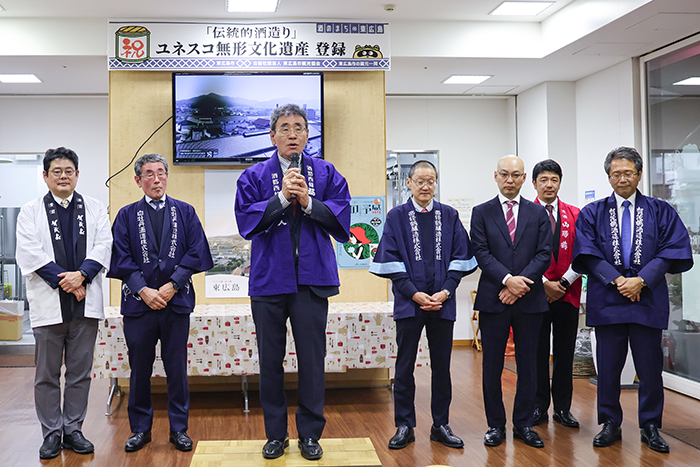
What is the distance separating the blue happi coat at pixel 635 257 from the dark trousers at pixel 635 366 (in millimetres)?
87

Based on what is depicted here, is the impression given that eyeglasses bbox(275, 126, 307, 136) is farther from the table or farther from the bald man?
the table

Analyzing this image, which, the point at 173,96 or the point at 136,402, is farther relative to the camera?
the point at 173,96

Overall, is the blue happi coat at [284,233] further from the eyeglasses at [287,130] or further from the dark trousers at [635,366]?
the dark trousers at [635,366]

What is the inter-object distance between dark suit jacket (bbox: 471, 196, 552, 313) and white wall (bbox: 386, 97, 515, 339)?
12.1 feet

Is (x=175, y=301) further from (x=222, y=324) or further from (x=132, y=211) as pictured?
(x=222, y=324)

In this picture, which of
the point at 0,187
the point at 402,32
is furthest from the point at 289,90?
the point at 0,187

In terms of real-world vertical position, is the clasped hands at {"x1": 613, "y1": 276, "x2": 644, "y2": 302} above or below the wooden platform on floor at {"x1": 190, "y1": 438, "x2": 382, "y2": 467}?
above

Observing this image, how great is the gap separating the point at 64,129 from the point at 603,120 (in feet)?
18.8

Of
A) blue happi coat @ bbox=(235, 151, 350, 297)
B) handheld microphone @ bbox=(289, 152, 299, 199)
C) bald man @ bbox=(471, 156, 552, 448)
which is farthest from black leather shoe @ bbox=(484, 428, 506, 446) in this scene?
handheld microphone @ bbox=(289, 152, 299, 199)

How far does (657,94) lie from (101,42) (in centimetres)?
479

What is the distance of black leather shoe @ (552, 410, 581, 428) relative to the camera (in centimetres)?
386

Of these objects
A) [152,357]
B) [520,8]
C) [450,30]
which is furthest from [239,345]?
[520,8]

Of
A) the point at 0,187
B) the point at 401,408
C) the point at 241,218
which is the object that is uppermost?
the point at 0,187

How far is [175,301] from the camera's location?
347cm
